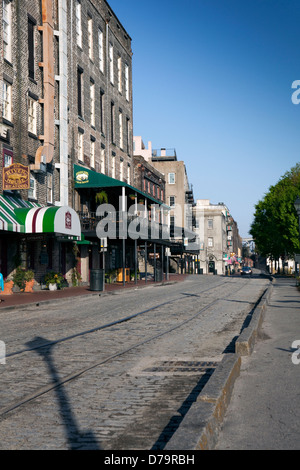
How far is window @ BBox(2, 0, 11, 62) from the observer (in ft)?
81.7

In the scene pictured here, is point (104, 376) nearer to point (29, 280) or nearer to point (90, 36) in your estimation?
point (29, 280)

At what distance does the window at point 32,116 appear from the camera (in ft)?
89.1

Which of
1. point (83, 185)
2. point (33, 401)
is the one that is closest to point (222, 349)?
point (33, 401)

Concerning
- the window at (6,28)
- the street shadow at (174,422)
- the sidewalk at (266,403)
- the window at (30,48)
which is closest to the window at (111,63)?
the window at (30,48)

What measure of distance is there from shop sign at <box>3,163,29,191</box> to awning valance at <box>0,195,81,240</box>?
0.62 m

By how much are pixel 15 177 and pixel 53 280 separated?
7.03 meters

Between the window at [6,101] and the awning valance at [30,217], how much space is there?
3.77 metres

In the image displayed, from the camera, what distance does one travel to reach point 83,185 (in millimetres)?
32281

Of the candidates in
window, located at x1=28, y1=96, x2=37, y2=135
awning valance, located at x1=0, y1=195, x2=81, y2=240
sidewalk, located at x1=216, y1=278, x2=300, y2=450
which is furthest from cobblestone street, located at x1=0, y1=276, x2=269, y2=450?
window, located at x1=28, y1=96, x2=37, y2=135

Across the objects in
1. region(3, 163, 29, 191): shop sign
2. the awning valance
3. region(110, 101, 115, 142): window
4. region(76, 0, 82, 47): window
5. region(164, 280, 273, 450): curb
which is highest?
region(76, 0, 82, 47): window

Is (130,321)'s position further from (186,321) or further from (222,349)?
(222,349)

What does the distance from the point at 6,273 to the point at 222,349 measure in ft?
55.9

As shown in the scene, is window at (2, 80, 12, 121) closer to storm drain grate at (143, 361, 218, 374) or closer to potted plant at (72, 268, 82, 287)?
potted plant at (72, 268, 82, 287)

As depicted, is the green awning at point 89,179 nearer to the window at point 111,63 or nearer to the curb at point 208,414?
the window at point 111,63
